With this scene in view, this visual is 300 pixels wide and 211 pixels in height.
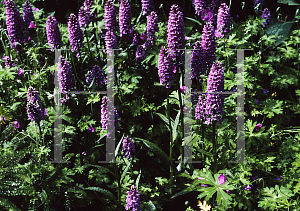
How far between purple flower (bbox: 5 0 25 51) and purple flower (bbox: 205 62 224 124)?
241cm

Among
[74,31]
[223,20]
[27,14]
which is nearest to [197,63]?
[223,20]

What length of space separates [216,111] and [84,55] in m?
2.12

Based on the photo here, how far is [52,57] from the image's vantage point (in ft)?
13.0

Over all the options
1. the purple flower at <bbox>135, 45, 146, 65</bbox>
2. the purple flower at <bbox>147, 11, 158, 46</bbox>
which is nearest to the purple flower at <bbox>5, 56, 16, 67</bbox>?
the purple flower at <bbox>135, 45, 146, 65</bbox>

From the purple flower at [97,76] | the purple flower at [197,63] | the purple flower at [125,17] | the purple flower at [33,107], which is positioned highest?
the purple flower at [125,17]

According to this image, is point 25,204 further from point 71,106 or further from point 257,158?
point 257,158

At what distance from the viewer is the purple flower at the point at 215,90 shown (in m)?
2.21

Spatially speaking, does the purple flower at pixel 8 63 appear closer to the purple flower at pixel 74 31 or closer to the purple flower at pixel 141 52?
the purple flower at pixel 74 31

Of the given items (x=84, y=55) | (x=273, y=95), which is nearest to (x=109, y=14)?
(x=84, y=55)

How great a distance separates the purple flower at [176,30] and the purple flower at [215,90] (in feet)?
1.25

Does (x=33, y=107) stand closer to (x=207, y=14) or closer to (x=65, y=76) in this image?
(x=65, y=76)

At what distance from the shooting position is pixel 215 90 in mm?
2246

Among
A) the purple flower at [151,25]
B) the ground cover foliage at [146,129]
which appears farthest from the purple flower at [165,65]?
the purple flower at [151,25]

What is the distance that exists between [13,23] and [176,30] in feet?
6.76
